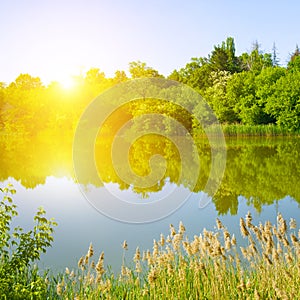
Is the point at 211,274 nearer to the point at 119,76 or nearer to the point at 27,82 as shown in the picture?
the point at 119,76

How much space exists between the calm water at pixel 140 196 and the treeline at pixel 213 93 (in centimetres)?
1464

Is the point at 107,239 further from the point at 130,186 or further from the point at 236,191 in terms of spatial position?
the point at 130,186

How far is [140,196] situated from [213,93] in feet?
107

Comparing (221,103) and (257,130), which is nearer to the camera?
(257,130)

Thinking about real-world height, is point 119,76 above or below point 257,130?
above

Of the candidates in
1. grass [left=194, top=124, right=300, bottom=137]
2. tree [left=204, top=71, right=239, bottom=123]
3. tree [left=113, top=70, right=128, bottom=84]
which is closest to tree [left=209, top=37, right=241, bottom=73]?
tree [left=204, top=71, right=239, bottom=123]

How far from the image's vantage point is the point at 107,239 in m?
8.82

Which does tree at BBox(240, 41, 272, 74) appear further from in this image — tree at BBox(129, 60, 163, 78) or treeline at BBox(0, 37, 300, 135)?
tree at BBox(129, 60, 163, 78)

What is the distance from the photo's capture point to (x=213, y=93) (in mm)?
44938

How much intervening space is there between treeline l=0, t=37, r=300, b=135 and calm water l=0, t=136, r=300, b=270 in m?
14.6

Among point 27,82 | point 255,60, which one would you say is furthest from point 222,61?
point 27,82

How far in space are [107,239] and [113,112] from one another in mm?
38491

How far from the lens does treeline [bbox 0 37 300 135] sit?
125ft

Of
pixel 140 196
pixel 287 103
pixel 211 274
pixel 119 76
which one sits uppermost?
pixel 119 76
